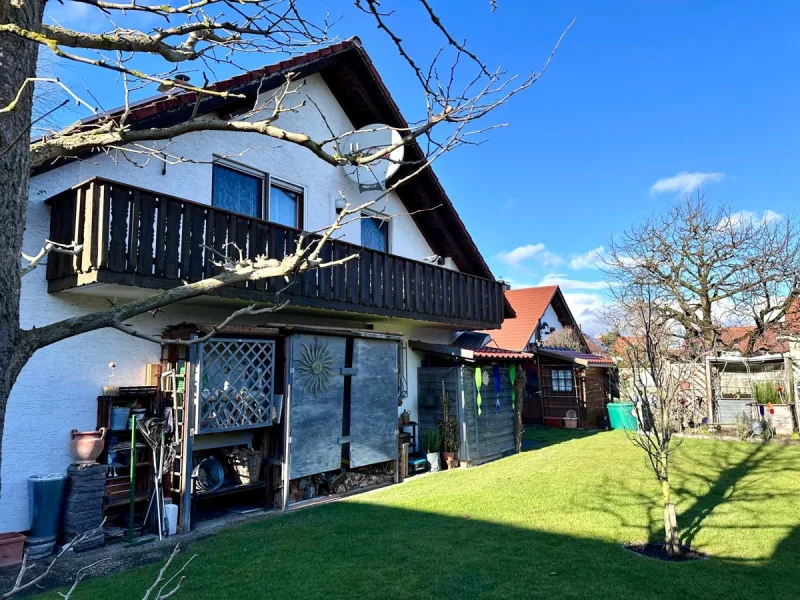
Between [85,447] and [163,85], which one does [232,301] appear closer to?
[85,447]

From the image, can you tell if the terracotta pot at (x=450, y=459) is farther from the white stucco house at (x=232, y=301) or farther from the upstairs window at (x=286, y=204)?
the upstairs window at (x=286, y=204)

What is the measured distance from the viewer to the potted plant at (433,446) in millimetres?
11938

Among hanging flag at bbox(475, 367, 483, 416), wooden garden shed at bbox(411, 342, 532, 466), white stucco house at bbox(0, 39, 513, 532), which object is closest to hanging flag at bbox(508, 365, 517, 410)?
wooden garden shed at bbox(411, 342, 532, 466)

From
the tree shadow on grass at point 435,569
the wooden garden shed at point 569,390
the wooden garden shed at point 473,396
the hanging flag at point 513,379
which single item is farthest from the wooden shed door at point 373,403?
the wooden garden shed at point 569,390

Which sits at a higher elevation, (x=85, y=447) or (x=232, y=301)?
(x=232, y=301)

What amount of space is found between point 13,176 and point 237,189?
8.13m

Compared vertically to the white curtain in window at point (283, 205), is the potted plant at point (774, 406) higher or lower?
lower

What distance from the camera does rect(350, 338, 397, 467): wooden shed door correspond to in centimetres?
1006

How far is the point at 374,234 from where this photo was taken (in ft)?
43.3

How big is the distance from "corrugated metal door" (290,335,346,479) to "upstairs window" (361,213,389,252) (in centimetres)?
376

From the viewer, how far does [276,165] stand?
34.6 feet

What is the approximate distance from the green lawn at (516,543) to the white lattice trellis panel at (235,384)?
60.4 inches

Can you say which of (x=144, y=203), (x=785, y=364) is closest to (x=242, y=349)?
(x=144, y=203)

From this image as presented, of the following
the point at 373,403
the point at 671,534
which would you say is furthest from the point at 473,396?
the point at 671,534
